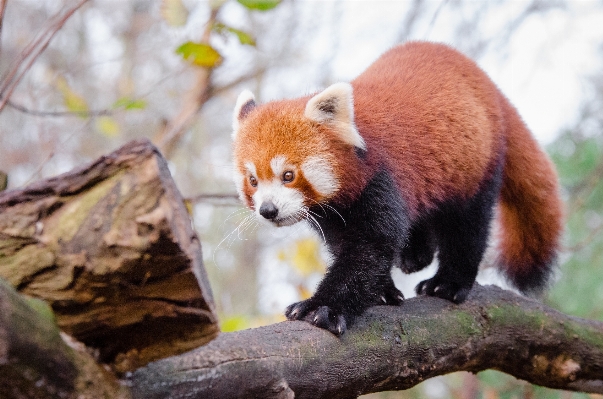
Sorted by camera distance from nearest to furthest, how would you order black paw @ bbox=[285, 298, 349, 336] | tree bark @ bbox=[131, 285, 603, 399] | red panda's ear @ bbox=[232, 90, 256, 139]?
tree bark @ bbox=[131, 285, 603, 399], black paw @ bbox=[285, 298, 349, 336], red panda's ear @ bbox=[232, 90, 256, 139]

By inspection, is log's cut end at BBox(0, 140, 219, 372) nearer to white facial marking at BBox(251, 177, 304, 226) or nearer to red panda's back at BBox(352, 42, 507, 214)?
white facial marking at BBox(251, 177, 304, 226)

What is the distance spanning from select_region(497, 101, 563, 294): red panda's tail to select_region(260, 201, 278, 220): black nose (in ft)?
5.18

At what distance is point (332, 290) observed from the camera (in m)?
2.46

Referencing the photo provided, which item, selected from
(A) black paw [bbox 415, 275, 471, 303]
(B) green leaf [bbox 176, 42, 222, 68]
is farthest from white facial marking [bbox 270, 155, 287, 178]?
(A) black paw [bbox 415, 275, 471, 303]

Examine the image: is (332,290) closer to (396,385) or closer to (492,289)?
(396,385)

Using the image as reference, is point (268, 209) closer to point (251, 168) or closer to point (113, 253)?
point (251, 168)

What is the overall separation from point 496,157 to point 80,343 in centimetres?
245

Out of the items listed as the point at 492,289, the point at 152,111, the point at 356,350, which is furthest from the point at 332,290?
the point at 152,111

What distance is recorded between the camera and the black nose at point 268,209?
2.49 metres

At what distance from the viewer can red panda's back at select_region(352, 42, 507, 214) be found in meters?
2.73

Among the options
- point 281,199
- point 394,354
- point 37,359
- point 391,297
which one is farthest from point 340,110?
point 37,359

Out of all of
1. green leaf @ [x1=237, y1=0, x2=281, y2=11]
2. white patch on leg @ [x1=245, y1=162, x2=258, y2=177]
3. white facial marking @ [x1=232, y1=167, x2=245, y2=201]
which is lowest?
white facial marking @ [x1=232, y1=167, x2=245, y2=201]

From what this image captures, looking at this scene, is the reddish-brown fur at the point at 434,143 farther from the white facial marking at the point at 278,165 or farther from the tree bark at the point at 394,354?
the tree bark at the point at 394,354

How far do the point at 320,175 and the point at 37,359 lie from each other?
1.61 meters
